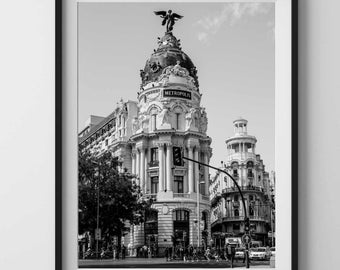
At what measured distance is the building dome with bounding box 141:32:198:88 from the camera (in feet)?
10.6

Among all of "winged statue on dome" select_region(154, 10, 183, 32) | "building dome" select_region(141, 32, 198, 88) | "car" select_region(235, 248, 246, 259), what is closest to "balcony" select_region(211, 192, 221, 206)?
"car" select_region(235, 248, 246, 259)

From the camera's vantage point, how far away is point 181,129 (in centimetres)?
347

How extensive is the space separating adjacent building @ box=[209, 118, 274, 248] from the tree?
1.61ft

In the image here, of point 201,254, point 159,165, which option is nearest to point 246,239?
point 201,254

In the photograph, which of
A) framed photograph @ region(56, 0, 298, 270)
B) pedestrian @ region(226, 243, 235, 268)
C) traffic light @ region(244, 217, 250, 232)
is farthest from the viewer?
traffic light @ region(244, 217, 250, 232)

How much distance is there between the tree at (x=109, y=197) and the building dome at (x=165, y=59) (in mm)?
620

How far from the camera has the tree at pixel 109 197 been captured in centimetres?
298

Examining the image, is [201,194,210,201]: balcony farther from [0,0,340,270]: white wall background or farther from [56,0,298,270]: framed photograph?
[0,0,340,270]: white wall background

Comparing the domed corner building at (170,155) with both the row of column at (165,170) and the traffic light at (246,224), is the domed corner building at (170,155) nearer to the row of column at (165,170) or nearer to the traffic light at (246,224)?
the row of column at (165,170)

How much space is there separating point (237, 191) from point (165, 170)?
20.6 inches
